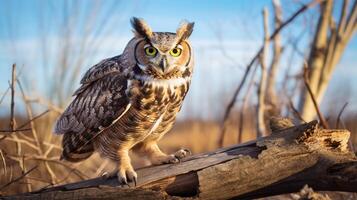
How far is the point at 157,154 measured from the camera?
7.38ft

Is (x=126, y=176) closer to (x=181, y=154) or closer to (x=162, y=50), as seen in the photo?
(x=181, y=154)

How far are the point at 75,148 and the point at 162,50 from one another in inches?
28.1

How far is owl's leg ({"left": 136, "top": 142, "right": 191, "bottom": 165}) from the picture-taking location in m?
2.12

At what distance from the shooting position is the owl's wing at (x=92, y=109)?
2.05 m

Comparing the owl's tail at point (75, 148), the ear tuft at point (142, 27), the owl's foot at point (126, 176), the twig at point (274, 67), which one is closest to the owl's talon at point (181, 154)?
the owl's foot at point (126, 176)

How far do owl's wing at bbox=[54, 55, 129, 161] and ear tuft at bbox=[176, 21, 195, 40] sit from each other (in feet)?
1.05

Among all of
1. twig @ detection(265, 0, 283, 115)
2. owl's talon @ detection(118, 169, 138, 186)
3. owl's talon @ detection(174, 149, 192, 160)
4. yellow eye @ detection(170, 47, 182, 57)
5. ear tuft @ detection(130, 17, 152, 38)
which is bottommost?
owl's talon @ detection(118, 169, 138, 186)

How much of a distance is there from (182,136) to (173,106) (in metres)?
9.40

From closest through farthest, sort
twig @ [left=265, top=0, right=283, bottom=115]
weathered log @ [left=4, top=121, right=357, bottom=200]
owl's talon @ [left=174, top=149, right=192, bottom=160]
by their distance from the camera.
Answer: weathered log @ [left=4, top=121, right=357, bottom=200] → owl's talon @ [left=174, top=149, right=192, bottom=160] → twig @ [left=265, top=0, right=283, bottom=115]

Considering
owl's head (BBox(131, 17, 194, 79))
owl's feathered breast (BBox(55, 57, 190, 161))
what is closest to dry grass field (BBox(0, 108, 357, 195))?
owl's feathered breast (BBox(55, 57, 190, 161))

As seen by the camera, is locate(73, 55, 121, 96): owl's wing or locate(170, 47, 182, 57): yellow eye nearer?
locate(170, 47, 182, 57): yellow eye

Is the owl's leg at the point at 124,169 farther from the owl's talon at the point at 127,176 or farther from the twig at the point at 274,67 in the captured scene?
the twig at the point at 274,67

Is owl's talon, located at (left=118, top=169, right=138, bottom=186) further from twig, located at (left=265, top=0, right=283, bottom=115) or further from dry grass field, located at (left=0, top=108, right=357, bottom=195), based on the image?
twig, located at (left=265, top=0, right=283, bottom=115)

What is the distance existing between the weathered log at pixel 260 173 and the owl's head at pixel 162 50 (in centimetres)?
42
